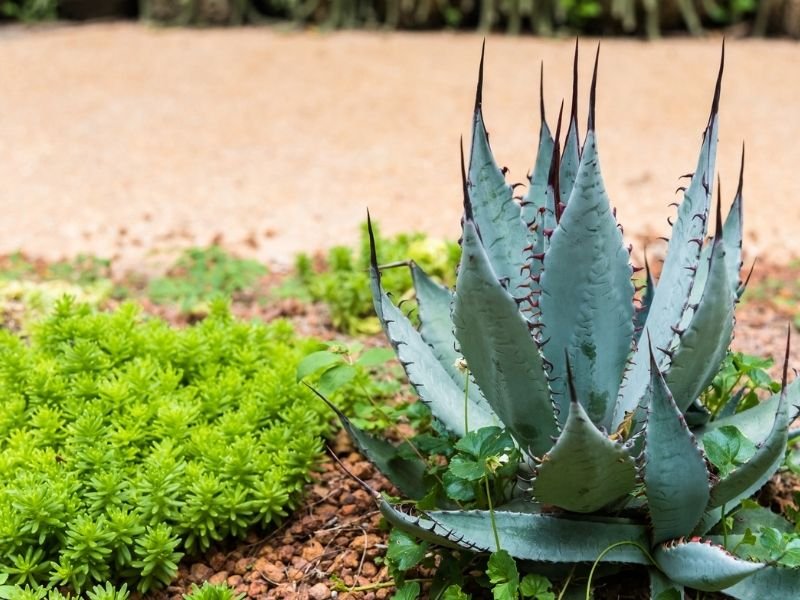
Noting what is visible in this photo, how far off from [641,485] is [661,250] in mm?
3138

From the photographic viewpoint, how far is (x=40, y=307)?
3.50 metres

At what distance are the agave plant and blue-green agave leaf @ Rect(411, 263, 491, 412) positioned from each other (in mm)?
93

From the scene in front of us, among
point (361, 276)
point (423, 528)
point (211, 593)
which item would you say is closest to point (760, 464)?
point (423, 528)

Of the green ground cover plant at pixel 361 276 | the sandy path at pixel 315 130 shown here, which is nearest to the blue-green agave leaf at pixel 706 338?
the green ground cover plant at pixel 361 276

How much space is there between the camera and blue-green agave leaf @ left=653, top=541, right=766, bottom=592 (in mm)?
1650

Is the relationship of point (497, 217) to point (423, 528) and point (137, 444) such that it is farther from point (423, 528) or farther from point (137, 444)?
point (137, 444)

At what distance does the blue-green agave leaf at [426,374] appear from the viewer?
204 cm

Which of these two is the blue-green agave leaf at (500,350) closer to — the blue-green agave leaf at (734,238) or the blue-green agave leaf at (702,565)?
the blue-green agave leaf at (702,565)

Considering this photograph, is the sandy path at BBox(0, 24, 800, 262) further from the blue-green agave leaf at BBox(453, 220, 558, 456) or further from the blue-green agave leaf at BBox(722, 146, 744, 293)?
the blue-green agave leaf at BBox(453, 220, 558, 456)

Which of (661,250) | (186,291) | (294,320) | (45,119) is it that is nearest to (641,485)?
(294,320)

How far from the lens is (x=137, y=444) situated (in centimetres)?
237

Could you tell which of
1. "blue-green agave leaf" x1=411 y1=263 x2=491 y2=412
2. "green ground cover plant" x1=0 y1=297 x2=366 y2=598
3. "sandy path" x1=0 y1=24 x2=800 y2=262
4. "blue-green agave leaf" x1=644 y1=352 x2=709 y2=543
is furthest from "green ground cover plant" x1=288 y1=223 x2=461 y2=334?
"blue-green agave leaf" x1=644 y1=352 x2=709 y2=543

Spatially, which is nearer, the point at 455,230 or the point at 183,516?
the point at 183,516

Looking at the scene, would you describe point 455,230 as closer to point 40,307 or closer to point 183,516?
point 40,307
